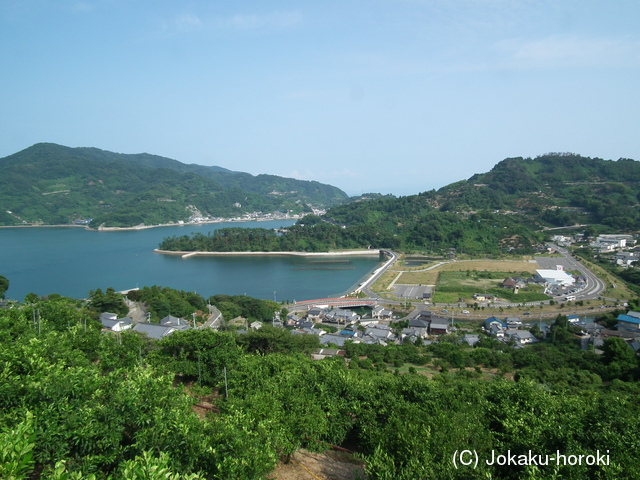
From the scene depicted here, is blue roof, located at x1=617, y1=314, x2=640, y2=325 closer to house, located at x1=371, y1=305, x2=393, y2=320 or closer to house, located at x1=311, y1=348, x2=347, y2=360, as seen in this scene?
house, located at x1=371, y1=305, x2=393, y2=320

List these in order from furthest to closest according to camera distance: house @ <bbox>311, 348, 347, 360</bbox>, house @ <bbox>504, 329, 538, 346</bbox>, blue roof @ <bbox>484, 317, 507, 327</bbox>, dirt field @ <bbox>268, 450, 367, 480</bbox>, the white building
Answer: the white building, blue roof @ <bbox>484, 317, 507, 327</bbox>, house @ <bbox>504, 329, 538, 346</bbox>, house @ <bbox>311, 348, 347, 360</bbox>, dirt field @ <bbox>268, 450, 367, 480</bbox>

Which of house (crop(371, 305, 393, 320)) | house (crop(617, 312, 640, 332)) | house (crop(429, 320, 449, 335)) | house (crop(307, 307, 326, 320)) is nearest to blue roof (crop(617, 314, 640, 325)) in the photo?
house (crop(617, 312, 640, 332))

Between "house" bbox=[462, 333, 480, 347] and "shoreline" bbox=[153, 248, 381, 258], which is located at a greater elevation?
"shoreline" bbox=[153, 248, 381, 258]

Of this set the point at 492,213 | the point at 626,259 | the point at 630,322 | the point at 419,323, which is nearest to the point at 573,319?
the point at 630,322

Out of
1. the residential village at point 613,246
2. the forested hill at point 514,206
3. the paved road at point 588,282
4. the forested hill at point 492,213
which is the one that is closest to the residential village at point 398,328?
the paved road at point 588,282

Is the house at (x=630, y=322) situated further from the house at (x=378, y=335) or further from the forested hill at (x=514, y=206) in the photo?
the forested hill at (x=514, y=206)
